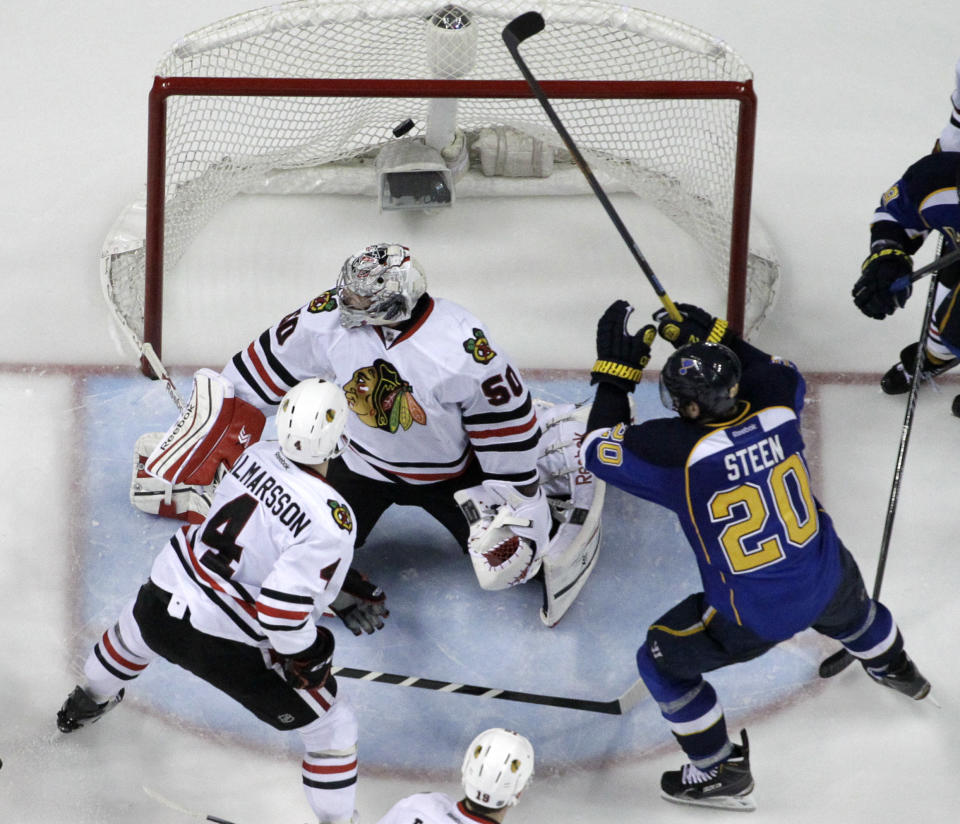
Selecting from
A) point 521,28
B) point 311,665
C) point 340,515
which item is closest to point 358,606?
point 311,665

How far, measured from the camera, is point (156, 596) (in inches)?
123

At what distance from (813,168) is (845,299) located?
0.60m

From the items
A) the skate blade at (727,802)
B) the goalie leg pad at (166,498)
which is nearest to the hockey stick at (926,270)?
the skate blade at (727,802)

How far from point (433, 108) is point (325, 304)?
4.13 feet

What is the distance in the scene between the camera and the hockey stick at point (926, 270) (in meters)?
3.53

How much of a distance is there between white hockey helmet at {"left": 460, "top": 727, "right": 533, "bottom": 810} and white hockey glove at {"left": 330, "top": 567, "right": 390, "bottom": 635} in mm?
930

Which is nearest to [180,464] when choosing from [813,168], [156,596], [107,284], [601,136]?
[156,596]

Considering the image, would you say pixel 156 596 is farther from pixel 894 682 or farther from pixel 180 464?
pixel 894 682

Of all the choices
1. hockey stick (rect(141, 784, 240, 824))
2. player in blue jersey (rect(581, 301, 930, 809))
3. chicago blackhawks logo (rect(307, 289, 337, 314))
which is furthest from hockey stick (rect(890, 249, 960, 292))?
hockey stick (rect(141, 784, 240, 824))

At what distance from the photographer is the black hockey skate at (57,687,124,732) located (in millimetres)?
3398

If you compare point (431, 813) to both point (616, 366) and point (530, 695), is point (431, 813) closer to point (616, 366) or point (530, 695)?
point (530, 695)

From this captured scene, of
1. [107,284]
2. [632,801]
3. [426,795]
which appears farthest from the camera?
[107,284]

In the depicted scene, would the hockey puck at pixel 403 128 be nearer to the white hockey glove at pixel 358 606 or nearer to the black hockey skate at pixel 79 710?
the white hockey glove at pixel 358 606

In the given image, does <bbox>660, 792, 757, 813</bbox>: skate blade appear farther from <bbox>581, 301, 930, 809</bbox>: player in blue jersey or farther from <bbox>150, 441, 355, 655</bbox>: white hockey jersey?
<bbox>150, 441, 355, 655</bbox>: white hockey jersey
